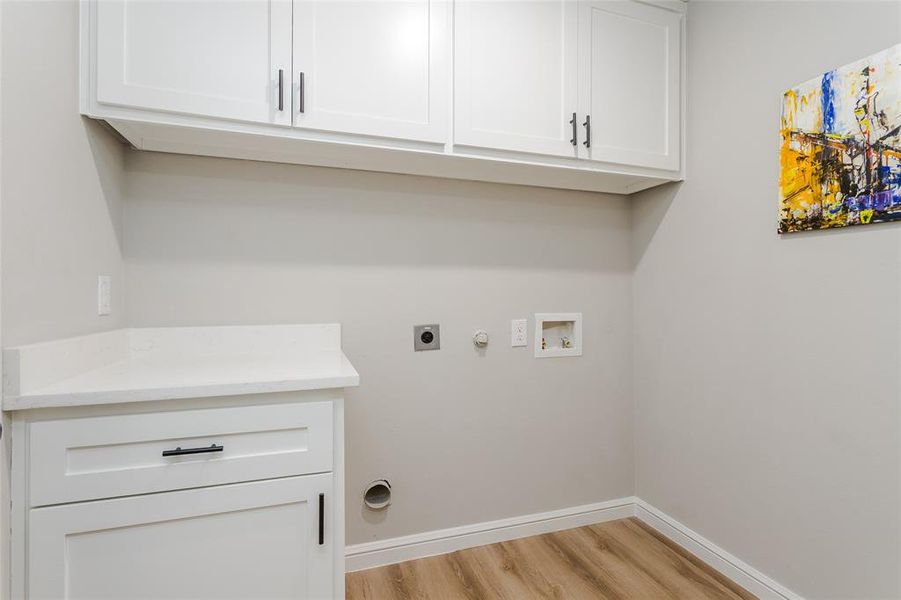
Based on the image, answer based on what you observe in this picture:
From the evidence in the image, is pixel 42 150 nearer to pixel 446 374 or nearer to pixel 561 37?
pixel 446 374

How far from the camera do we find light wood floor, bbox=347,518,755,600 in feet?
5.36

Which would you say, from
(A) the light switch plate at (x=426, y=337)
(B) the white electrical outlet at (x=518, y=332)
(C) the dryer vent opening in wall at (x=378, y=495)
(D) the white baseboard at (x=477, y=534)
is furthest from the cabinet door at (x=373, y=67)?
(D) the white baseboard at (x=477, y=534)

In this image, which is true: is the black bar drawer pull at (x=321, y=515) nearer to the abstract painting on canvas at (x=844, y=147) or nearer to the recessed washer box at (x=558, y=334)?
the recessed washer box at (x=558, y=334)

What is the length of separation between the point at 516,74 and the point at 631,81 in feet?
1.70

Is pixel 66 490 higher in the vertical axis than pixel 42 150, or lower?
lower

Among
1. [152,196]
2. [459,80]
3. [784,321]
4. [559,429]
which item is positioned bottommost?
[559,429]

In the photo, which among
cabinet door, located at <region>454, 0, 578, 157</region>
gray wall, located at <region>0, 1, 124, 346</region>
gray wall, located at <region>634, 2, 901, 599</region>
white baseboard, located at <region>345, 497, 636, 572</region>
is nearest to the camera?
gray wall, located at <region>0, 1, 124, 346</region>

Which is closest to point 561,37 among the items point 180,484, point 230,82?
point 230,82

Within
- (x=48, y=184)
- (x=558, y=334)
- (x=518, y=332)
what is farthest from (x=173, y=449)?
(x=558, y=334)

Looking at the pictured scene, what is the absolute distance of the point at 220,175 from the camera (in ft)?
5.33

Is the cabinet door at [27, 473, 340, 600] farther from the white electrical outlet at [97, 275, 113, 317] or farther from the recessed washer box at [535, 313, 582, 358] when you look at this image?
the recessed washer box at [535, 313, 582, 358]

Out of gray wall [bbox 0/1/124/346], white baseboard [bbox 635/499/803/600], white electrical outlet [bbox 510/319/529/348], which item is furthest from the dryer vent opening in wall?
white baseboard [bbox 635/499/803/600]

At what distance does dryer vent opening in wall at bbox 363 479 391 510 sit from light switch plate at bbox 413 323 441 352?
0.56 meters

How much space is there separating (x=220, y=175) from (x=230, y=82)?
0.40m
